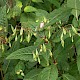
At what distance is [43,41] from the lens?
Result: 1.25 meters

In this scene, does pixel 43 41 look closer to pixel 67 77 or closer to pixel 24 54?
pixel 24 54

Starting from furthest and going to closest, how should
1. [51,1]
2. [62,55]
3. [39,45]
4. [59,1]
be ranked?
[59,1] → [51,1] → [62,55] → [39,45]

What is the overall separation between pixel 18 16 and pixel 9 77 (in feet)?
1.31

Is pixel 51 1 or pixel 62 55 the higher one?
pixel 51 1

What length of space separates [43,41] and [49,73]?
18 cm

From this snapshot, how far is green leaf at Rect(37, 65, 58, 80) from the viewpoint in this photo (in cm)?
129

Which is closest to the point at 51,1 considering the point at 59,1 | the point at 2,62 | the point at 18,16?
the point at 59,1

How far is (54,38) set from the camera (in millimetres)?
1286

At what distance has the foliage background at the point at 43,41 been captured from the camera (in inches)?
48.8

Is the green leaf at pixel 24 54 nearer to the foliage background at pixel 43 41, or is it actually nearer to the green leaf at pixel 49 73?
the foliage background at pixel 43 41

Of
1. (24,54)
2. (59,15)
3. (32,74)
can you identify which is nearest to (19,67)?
(32,74)

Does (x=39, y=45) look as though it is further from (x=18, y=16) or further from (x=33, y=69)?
(x=18, y=16)

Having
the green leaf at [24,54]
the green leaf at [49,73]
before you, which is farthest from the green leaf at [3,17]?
the green leaf at [49,73]

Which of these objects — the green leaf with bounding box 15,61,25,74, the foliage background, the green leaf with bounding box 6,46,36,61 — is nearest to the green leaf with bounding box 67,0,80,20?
the foliage background
